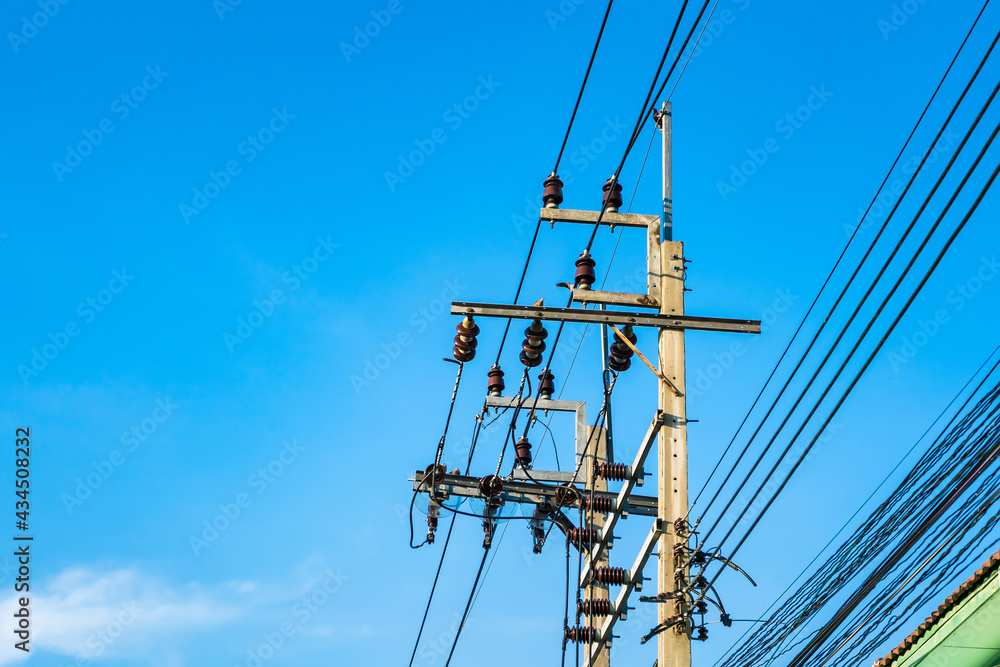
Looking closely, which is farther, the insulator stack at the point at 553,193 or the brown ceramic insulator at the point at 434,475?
the brown ceramic insulator at the point at 434,475

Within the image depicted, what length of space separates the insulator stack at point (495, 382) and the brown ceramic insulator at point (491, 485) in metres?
1.84

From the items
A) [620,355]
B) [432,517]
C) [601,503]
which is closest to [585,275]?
[620,355]

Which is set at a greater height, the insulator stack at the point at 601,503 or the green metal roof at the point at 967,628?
the insulator stack at the point at 601,503

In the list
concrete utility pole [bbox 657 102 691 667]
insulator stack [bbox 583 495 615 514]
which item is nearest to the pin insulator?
insulator stack [bbox 583 495 615 514]

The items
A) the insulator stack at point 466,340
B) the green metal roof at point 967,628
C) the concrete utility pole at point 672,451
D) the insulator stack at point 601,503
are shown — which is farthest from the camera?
the insulator stack at point 601,503

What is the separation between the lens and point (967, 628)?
11.0m

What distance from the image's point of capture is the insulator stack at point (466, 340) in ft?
38.0

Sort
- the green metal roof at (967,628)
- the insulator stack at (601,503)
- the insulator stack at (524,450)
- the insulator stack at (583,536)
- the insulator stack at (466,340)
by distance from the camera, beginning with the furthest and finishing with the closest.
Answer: the insulator stack at (524,450)
the insulator stack at (601,503)
the insulator stack at (583,536)
the insulator stack at (466,340)
the green metal roof at (967,628)

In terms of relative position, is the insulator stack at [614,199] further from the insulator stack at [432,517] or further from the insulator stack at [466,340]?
the insulator stack at [432,517]

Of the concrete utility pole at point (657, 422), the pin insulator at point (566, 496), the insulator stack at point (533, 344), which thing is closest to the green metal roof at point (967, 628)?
the concrete utility pole at point (657, 422)

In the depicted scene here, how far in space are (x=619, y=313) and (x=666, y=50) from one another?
3880 mm

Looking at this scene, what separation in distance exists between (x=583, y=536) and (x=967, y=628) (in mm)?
4581

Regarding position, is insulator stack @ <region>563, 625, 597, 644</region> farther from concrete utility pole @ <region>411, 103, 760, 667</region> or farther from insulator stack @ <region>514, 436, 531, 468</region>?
insulator stack @ <region>514, 436, 531, 468</region>

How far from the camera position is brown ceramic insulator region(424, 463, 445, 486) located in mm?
14570
